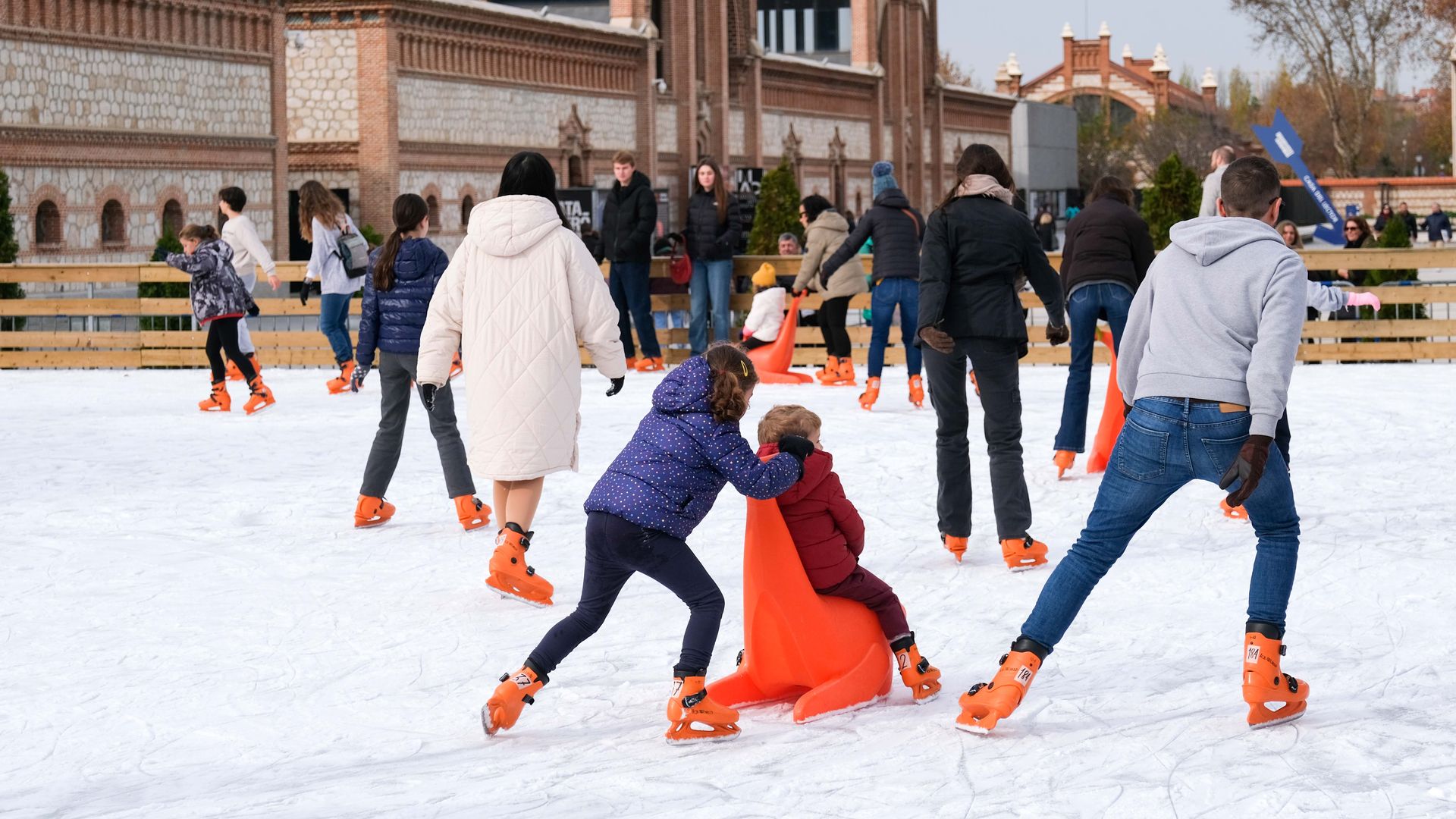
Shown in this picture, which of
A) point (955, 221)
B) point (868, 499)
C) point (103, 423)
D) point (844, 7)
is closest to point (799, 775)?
point (955, 221)

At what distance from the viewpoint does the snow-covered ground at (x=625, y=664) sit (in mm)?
4520

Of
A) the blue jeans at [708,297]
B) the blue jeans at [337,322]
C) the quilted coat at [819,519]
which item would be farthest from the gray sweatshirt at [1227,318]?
the blue jeans at [708,297]

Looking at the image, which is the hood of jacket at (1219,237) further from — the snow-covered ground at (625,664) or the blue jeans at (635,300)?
the blue jeans at (635,300)

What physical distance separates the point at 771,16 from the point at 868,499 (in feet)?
154

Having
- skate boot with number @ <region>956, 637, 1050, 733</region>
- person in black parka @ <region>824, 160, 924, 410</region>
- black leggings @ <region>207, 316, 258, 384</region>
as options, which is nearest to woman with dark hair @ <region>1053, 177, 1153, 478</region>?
person in black parka @ <region>824, 160, 924, 410</region>

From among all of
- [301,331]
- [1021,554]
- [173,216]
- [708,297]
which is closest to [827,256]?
[708,297]

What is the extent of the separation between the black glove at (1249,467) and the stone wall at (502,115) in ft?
83.0

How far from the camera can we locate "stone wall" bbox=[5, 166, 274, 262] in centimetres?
2227

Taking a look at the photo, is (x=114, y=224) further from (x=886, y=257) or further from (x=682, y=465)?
(x=682, y=465)

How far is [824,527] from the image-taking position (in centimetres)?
511

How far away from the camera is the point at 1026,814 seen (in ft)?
14.0

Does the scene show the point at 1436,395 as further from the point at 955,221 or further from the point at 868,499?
the point at 955,221

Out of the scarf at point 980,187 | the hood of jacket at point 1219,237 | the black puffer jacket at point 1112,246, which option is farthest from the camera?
the black puffer jacket at point 1112,246

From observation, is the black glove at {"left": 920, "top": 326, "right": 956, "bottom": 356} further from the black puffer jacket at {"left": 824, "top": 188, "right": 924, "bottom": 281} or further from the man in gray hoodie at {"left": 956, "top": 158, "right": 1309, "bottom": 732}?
the black puffer jacket at {"left": 824, "top": 188, "right": 924, "bottom": 281}
